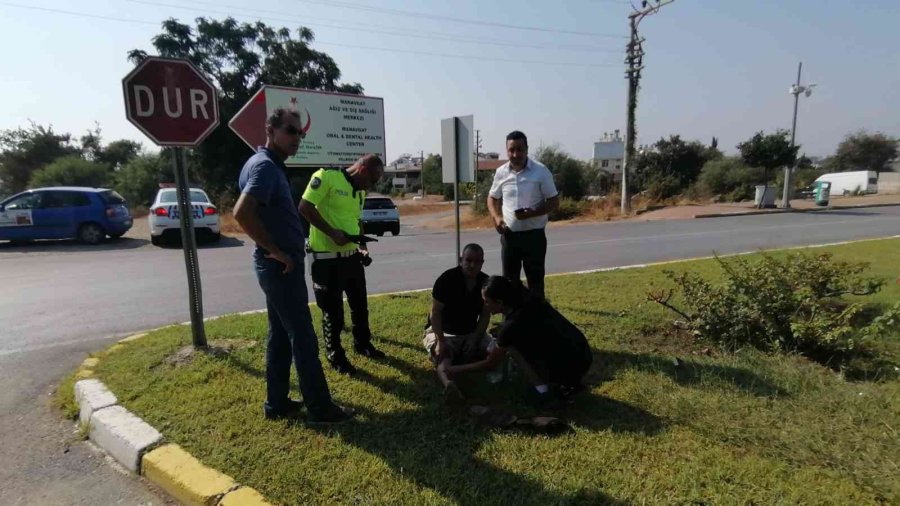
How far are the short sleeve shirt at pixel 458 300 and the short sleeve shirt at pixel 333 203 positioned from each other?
766mm

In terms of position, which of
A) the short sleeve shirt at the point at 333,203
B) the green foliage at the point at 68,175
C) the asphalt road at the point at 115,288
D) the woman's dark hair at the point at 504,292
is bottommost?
the asphalt road at the point at 115,288

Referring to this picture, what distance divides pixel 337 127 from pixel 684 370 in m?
3.97

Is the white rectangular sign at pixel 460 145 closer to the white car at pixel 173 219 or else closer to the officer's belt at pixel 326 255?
the officer's belt at pixel 326 255

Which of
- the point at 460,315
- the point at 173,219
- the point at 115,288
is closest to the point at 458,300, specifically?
the point at 460,315

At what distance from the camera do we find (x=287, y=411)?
3.20 meters

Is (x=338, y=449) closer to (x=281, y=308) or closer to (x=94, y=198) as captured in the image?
(x=281, y=308)

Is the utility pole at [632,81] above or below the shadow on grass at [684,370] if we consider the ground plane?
above

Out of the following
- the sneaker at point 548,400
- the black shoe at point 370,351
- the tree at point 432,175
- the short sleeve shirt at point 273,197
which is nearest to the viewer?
the short sleeve shirt at point 273,197

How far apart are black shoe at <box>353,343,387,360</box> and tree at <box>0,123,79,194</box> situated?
51.7 meters

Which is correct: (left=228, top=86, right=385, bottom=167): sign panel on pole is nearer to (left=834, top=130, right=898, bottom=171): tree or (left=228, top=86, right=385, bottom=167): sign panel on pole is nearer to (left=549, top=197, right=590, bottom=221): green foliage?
(left=549, top=197, right=590, bottom=221): green foliage

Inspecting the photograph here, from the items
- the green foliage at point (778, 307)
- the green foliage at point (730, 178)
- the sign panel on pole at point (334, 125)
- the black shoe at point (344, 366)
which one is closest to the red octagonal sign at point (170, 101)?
the sign panel on pole at point (334, 125)

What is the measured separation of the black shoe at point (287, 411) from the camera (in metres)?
3.14

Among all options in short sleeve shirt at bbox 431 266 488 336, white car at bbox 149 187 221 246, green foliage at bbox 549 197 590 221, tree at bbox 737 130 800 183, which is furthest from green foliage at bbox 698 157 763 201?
short sleeve shirt at bbox 431 266 488 336

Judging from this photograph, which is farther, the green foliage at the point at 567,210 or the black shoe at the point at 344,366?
the green foliage at the point at 567,210
